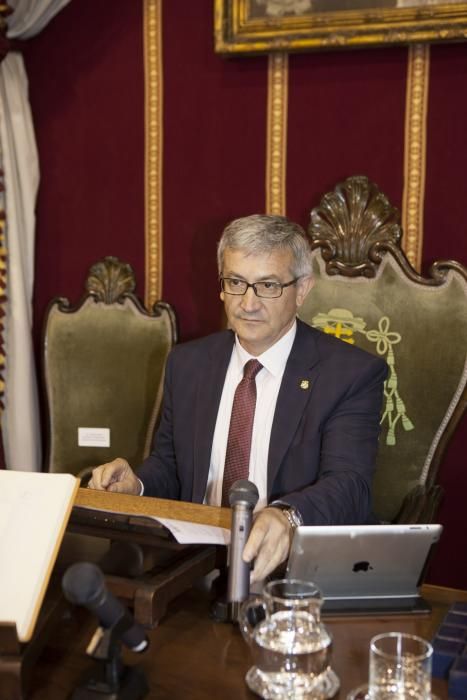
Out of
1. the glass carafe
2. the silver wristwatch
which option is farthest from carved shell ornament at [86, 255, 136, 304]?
the glass carafe

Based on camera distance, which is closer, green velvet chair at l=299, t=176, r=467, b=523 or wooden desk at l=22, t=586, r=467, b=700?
wooden desk at l=22, t=586, r=467, b=700

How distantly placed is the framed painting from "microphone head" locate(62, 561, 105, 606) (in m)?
2.42

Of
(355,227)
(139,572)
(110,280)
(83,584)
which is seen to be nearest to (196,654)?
(139,572)

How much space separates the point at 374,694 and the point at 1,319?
2.66 metres

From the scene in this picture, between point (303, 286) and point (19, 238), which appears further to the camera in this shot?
point (19, 238)

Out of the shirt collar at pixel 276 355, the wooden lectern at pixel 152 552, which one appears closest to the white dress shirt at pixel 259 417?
the shirt collar at pixel 276 355

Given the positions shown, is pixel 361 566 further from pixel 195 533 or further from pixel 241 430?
pixel 241 430

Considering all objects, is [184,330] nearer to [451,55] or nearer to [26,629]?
[451,55]

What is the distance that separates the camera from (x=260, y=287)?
2359 millimetres

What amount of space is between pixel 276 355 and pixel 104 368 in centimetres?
114

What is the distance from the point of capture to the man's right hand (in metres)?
2.15

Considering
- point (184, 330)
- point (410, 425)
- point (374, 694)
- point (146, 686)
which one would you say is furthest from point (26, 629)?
point (184, 330)

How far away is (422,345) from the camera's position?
2.83 m

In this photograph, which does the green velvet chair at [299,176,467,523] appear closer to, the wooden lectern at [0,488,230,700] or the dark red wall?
the dark red wall
